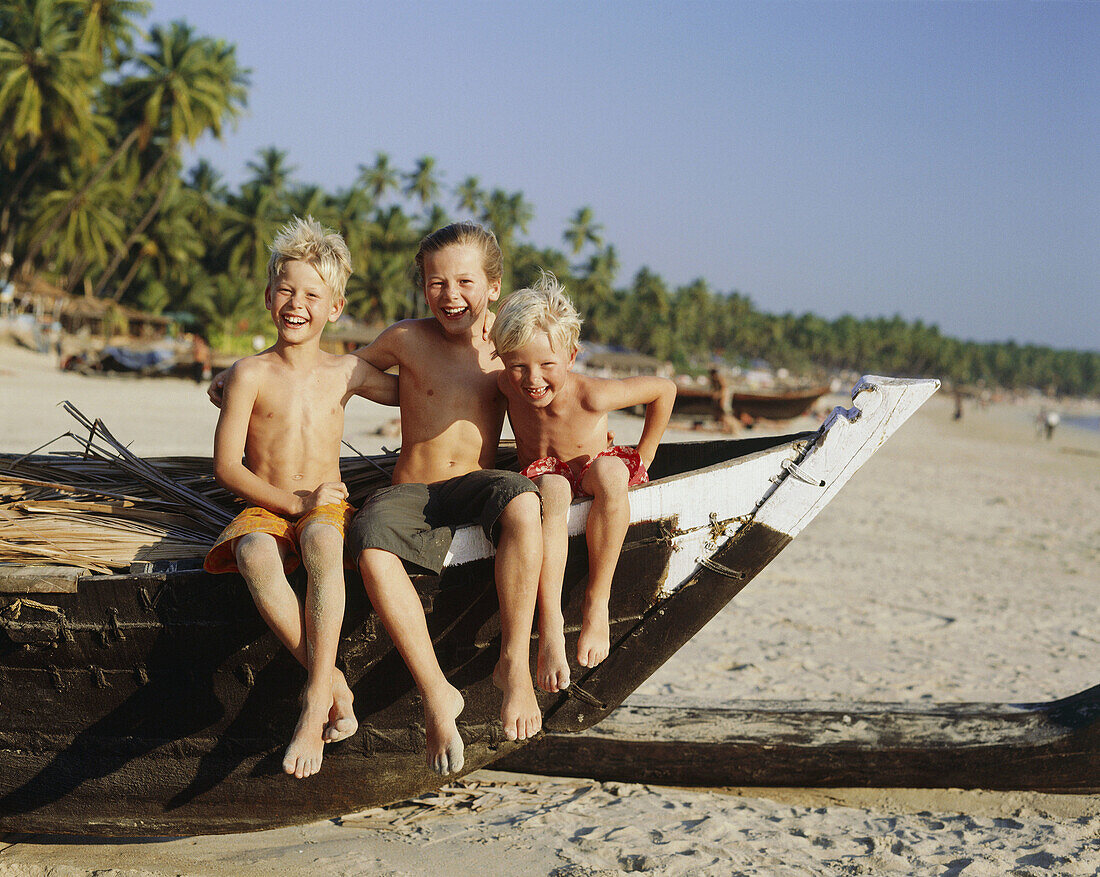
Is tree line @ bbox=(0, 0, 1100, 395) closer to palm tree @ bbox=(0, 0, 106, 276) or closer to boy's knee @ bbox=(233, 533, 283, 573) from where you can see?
palm tree @ bbox=(0, 0, 106, 276)

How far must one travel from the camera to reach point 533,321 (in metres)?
2.51

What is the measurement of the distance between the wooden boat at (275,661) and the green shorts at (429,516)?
0.07 m

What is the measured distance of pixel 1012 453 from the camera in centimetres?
2648

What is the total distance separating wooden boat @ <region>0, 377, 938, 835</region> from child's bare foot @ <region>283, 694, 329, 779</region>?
23 cm

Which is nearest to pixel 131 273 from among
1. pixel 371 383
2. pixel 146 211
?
pixel 146 211

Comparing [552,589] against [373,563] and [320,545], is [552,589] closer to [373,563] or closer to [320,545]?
[373,563]

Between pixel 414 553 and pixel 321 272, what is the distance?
92cm

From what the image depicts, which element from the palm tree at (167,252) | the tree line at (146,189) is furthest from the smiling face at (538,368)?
the palm tree at (167,252)

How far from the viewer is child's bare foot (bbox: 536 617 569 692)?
2.30m

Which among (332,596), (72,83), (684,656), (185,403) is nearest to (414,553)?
(332,596)

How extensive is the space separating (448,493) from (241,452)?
0.64 m

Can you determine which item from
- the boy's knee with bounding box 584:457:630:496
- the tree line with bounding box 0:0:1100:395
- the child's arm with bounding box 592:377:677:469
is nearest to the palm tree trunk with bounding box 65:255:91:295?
the tree line with bounding box 0:0:1100:395

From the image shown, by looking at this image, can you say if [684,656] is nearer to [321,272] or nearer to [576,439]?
[576,439]

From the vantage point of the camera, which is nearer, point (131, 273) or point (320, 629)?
point (320, 629)
